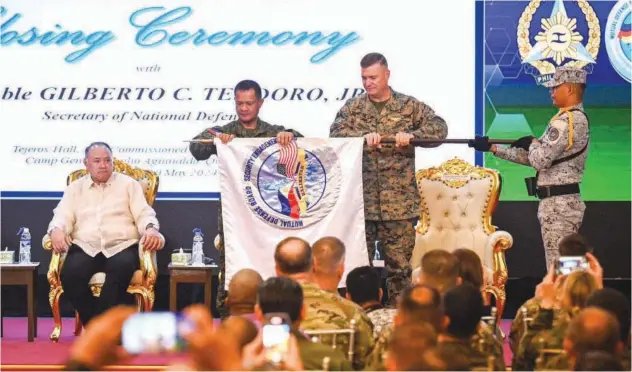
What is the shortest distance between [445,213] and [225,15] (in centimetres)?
246

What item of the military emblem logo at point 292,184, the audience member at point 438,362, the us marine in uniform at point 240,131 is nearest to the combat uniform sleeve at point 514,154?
the military emblem logo at point 292,184

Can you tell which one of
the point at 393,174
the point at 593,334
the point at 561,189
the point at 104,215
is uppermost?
the point at 393,174

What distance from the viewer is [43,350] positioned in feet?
23.9

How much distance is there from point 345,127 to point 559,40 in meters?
2.70

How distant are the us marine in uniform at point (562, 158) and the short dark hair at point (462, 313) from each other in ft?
10.2

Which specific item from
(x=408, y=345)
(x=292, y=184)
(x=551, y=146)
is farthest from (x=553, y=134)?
(x=408, y=345)

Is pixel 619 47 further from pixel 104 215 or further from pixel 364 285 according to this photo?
pixel 364 285

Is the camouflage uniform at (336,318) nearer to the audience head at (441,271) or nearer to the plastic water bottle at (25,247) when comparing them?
the audience head at (441,271)

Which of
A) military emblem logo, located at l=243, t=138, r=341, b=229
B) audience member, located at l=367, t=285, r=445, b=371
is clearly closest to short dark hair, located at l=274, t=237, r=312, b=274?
audience member, located at l=367, t=285, r=445, b=371

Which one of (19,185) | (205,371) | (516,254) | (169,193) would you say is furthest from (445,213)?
(205,371)

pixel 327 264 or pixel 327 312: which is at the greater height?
pixel 327 264

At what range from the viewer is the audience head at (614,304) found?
13.6ft

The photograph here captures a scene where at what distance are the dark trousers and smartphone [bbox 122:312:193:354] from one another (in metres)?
5.47

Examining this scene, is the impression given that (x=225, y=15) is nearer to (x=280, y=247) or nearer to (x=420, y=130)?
(x=420, y=130)
